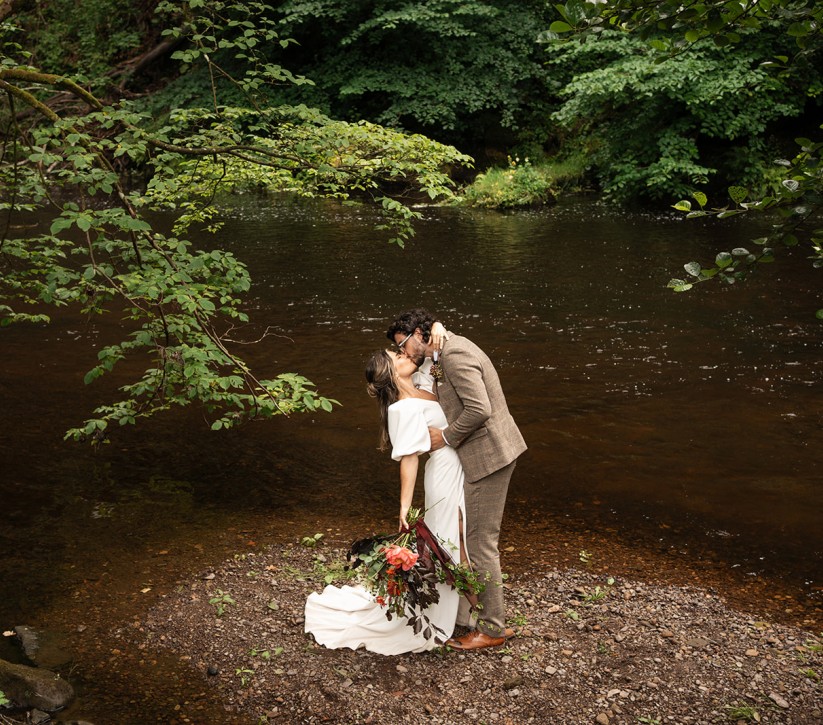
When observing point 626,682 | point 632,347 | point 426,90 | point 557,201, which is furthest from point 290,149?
point 426,90

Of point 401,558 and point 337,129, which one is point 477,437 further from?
point 337,129

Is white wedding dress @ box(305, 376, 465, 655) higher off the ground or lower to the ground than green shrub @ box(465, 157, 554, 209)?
lower

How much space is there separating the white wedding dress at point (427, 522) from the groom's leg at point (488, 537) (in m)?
0.10

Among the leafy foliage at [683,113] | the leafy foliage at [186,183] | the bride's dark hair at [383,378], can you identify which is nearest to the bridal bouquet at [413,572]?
the bride's dark hair at [383,378]

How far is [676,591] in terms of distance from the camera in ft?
21.0

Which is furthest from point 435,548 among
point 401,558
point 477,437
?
point 477,437

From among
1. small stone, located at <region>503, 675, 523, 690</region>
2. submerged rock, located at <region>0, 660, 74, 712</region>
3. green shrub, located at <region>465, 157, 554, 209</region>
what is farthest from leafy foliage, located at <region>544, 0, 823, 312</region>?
green shrub, located at <region>465, 157, 554, 209</region>

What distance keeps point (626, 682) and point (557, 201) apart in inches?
772

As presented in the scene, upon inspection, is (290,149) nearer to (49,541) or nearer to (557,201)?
(49,541)

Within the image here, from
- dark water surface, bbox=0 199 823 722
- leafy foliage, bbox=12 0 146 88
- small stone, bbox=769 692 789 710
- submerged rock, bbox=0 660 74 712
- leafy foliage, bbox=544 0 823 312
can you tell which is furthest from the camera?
leafy foliage, bbox=12 0 146 88

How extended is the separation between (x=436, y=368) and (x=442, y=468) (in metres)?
0.66

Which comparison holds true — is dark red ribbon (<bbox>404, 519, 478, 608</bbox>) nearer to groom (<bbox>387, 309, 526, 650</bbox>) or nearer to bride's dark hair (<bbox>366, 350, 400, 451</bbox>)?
groom (<bbox>387, 309, 526, 650</bbox>)

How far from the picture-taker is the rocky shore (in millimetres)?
4949

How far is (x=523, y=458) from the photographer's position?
29.4 ft
